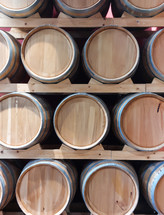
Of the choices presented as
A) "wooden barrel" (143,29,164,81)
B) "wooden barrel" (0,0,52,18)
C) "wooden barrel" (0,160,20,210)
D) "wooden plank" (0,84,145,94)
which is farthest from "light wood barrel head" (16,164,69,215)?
"wooden barrel" (0,0,52,18)

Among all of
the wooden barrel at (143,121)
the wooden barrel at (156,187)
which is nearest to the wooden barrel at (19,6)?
the wooden barrel at (143,121)

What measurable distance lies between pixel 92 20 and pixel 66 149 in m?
1.44

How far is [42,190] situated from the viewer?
1819mm

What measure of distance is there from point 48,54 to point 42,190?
56.2 inches

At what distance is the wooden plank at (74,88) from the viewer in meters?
1.86

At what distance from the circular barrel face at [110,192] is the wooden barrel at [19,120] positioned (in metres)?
0.76

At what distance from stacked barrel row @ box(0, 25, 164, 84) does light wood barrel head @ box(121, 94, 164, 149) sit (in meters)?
0.28

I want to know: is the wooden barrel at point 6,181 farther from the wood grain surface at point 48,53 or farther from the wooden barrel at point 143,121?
the wooden barrel at point 143,121

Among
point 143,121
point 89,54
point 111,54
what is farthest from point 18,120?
point 143,121

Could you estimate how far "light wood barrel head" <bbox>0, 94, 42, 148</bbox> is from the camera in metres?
1.81

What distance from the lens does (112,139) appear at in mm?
2436

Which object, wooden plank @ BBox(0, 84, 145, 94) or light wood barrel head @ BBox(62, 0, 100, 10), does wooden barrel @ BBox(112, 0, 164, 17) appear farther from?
wooden plank @ BBox(0, 84, 145, 94)

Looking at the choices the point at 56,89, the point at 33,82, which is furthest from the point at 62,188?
the point at 33,82

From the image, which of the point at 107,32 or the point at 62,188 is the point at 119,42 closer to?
the point at 107,32
